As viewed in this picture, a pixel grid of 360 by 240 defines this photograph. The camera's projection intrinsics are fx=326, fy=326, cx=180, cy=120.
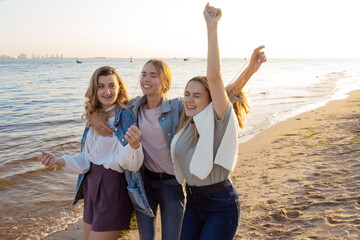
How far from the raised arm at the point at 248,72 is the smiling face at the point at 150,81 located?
78cm

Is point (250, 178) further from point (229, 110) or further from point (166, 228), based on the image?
point (229, 110)

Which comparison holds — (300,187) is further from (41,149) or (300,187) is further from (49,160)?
(41,149)

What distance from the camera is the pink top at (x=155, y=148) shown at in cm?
334

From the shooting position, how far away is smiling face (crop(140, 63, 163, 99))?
344cm

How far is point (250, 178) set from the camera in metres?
6.50

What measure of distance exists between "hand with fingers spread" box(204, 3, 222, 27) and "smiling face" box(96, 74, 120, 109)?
132 cm

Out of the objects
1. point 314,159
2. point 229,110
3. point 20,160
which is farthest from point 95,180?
point 20,160

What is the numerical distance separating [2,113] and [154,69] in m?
14.5

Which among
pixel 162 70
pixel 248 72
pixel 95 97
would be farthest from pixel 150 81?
pixel 248 72

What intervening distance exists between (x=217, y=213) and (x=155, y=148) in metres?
0.96

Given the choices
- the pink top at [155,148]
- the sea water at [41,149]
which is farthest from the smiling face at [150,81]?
the sea water at [41,149]

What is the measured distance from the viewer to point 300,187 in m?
5.55

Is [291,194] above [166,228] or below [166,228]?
below

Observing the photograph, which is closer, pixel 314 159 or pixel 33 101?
pixel 314 159
